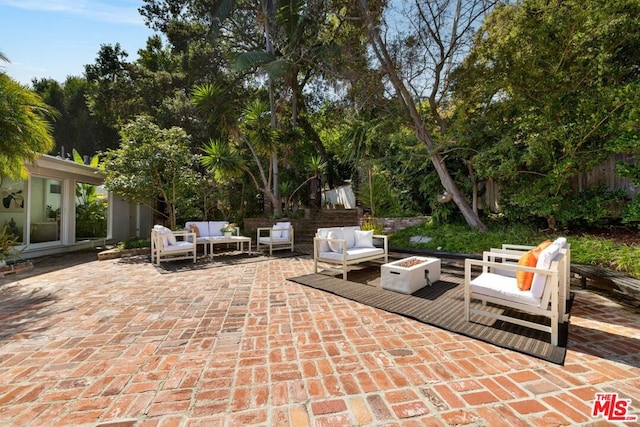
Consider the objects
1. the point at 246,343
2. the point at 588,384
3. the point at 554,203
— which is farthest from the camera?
the point at 554,203

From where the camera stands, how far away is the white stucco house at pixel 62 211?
24.1 feet

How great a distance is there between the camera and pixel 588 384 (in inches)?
80.7

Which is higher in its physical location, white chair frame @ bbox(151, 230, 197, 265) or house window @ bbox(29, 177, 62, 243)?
house window @ bbox(29, 177, 62, 243)

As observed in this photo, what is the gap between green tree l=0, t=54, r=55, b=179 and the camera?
191 inches

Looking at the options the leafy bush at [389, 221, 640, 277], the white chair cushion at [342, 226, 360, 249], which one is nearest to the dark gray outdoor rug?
the white chair cushion at [342, 226, 360, 249]

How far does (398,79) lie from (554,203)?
4.55 meters

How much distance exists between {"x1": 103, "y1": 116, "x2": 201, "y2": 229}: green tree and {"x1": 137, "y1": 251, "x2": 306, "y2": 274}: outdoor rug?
1951 millimetres

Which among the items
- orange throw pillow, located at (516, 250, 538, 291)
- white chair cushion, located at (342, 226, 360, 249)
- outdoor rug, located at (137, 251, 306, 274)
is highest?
white chair cushion, located at (342, 226, 360, 249)

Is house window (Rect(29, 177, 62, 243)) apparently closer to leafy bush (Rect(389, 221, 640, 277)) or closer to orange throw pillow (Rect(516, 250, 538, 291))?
leafy bush (Rect(389, 221, 640, 277))

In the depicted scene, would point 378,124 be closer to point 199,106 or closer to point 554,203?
point 554,203

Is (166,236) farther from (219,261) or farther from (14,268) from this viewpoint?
(14,268)

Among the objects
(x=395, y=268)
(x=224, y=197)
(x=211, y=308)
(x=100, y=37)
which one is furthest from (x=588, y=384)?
(x=100, y=37)

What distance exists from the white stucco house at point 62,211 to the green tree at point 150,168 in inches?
60.5

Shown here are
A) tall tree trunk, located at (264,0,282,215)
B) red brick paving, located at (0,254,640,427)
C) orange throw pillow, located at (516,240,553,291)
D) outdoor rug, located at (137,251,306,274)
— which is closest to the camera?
red brick paving, located at (0,254,640,427)
